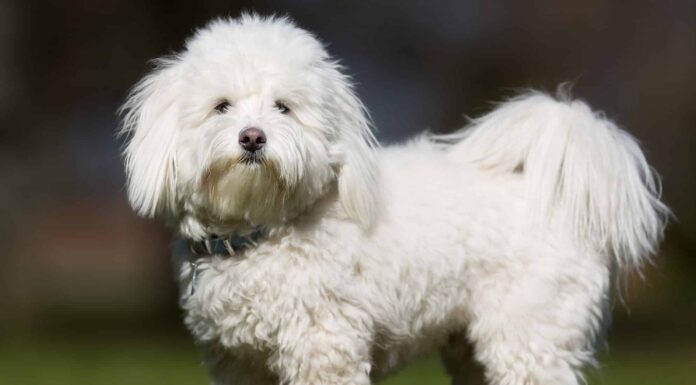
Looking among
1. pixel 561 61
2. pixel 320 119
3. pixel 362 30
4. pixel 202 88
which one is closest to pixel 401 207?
pixel 320 119

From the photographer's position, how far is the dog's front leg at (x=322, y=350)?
4688 millimetres

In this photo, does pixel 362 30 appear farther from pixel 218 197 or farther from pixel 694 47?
pixel 218 197

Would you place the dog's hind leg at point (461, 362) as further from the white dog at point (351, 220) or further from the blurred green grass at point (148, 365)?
the blurred green grass at point (148, 365)

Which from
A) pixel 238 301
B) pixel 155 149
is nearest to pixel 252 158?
pixel 155 149

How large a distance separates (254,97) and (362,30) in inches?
345

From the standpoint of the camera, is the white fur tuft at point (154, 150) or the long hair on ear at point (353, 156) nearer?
the white fur tuft at point (154, 150)

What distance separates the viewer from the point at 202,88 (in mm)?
4656

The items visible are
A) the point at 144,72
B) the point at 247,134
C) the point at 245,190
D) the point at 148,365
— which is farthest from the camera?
the point at 144,72

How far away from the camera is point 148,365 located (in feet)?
34.8

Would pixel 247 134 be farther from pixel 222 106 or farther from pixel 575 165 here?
pixel 575 165

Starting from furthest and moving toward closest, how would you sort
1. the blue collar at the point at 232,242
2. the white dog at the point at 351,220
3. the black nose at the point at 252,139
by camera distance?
the blue collar at the point at 232,242, the white dog at the point at 351,220, the black nose at the point at 252,139

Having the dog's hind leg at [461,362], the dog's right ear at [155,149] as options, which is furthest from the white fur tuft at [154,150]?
the dog's hind leg at [461,362]

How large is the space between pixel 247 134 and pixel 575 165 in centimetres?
181

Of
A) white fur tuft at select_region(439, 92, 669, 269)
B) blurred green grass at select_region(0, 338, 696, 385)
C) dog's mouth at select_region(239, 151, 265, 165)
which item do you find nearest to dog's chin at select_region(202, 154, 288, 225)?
dog's mouth at select_region(239, 151, 265, 165)
